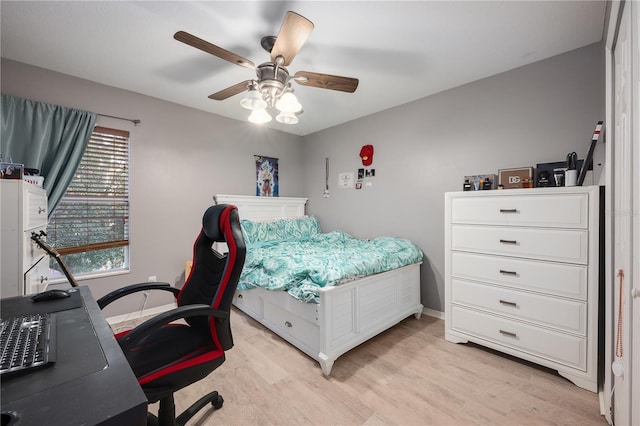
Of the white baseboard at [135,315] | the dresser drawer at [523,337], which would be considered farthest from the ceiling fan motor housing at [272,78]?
the white baseboard at [135,315]

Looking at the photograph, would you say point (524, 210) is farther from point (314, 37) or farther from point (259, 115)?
point (259, 115)

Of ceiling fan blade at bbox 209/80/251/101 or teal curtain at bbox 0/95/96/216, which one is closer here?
ceiling fan blade at bbox 209/80/251/101

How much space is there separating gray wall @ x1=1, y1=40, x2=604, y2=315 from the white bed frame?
604mm

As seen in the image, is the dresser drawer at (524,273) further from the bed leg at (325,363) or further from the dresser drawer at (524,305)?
the bed leg at (325,363)

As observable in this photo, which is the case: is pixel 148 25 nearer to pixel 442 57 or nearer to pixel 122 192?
pixel 122 192

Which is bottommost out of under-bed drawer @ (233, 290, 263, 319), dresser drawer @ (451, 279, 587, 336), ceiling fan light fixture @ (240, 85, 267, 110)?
under-bed drawer @ (233, 290, 263, 319)

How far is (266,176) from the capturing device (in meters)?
4.16

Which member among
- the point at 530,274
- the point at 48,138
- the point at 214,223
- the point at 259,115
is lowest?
the point at 530,274

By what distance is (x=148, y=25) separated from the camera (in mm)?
1906

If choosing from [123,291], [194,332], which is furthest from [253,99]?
[194,332]

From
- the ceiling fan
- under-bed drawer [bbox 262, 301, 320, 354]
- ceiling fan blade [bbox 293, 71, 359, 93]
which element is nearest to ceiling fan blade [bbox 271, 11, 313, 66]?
the ceiling fan

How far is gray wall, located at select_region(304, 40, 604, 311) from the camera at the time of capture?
2232mm

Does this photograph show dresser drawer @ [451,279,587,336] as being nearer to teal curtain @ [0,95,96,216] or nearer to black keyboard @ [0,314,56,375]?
black keyboard @ [0,314,56,375]

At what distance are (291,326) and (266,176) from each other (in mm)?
2469
